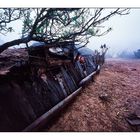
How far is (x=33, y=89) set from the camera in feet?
9.32

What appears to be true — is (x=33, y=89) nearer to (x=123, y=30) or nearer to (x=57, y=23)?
(x=57, y=23)

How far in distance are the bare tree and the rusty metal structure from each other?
18 centimetres

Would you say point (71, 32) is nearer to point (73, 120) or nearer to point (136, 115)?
point (73, 120)

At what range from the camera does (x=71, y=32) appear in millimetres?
3080

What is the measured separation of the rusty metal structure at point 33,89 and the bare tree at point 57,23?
0.18 meters

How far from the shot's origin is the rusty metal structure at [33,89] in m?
2.39

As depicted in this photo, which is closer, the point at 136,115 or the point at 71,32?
the point at 71,32

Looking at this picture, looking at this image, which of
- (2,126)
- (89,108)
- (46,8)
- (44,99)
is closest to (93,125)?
(89,108)

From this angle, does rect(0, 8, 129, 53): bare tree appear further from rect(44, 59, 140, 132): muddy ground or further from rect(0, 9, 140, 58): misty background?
rect(44, 59, 140, 132): muddy ground

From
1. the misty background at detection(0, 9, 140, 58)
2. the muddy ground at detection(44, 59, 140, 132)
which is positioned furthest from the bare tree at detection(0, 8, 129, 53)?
the muddy ground at detection(44, 59, 140, 132)

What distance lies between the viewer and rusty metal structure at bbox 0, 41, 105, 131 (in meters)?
2.39

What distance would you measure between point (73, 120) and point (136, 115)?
44.0 inches

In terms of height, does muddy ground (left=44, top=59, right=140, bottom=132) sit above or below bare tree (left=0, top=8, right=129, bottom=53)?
Answer: below

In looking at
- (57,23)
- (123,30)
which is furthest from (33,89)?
(123,30)
